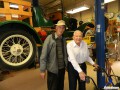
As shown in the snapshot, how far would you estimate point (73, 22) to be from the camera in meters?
6.36

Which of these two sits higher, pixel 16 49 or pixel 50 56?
pixel 16 49

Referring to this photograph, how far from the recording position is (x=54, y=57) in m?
2.69

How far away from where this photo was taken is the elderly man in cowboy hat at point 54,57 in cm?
266

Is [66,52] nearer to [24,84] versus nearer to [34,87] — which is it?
[34,87]

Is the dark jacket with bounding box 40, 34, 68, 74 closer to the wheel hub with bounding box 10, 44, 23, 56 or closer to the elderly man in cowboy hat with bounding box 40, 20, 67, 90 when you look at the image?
the elderly man in cowboy hat with bounding box 40, 20, 67, 90

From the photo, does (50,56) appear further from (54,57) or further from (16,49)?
(16,49)

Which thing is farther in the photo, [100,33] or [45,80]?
[45,80]

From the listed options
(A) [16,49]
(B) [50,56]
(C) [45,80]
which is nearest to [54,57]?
(B) [50,56]

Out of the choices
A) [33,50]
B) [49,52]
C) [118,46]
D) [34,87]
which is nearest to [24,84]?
[34,87]

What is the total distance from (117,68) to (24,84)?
3122 mm

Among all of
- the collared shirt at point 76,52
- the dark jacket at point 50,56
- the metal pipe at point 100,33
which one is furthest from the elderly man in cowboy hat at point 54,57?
the metal pipe at point 100,33

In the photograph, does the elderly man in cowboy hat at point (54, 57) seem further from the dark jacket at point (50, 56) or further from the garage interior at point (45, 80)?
the garage interior at point (45, 80)

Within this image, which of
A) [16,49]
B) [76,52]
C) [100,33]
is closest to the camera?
[76,52]

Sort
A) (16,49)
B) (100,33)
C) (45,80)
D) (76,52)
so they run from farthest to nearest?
1. (45,80)
2. (100,33)
3. (16,49)
4. (76,52)
